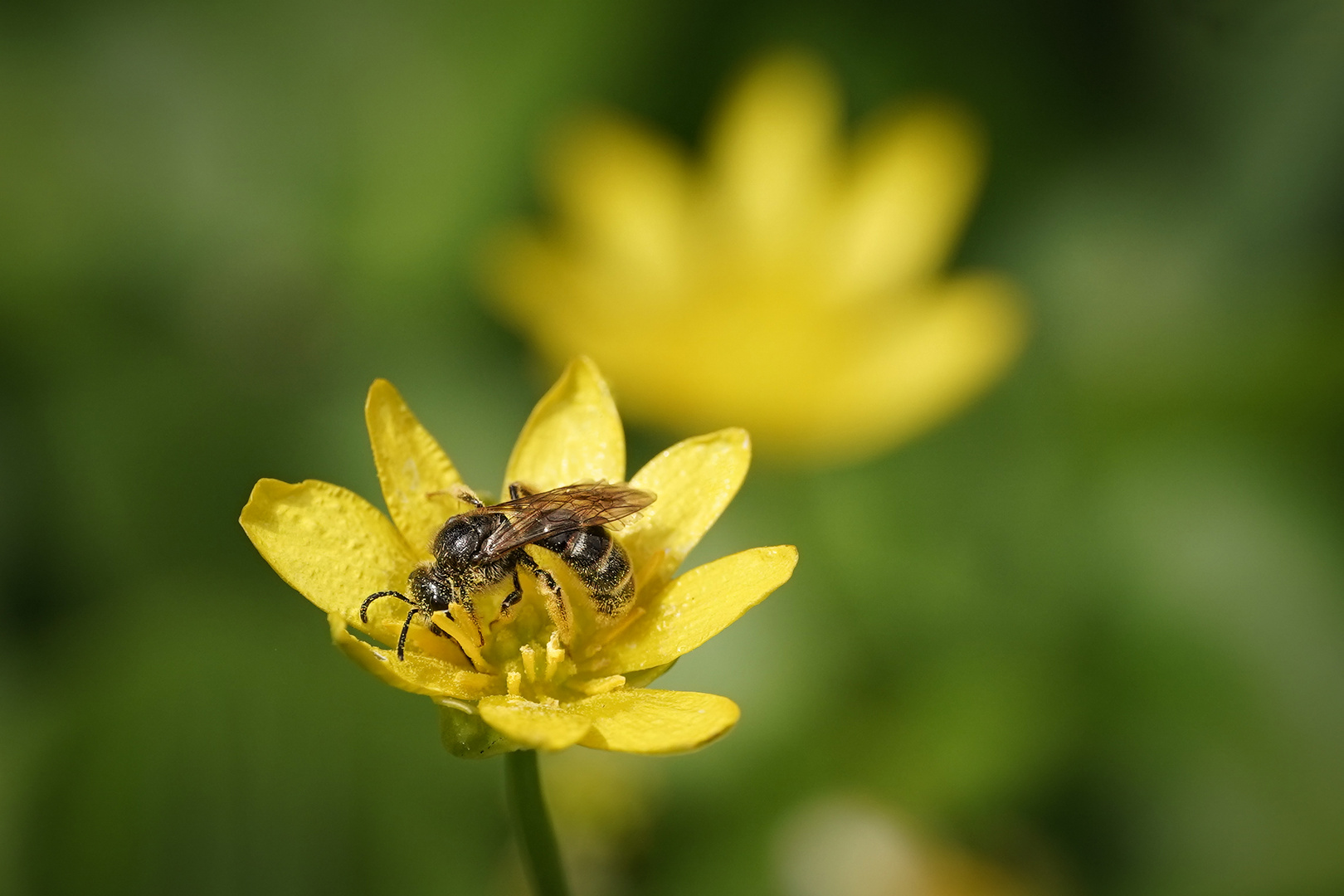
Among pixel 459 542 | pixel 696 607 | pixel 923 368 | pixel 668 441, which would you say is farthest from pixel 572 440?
pixel 923 368

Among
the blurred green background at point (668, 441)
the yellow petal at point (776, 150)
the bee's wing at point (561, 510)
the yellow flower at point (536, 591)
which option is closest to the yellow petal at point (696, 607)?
the yellow flower at point (536, 591)

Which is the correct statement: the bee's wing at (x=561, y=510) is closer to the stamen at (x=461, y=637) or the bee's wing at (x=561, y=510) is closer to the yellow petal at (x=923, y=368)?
the stamen at (x=461, y=637)

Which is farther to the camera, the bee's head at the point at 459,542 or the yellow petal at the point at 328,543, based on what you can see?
the bee's head at the point at 459,542

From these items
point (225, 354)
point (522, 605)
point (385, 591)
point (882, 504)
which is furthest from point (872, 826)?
point (225, 354)

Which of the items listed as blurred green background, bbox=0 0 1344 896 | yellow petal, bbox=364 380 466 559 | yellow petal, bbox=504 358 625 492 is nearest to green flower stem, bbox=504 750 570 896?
yellow petal, bbox=364 380 466 559

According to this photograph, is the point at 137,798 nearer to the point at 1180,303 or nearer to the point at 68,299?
the point at 68,299

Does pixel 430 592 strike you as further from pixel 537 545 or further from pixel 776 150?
pixel 776 150
